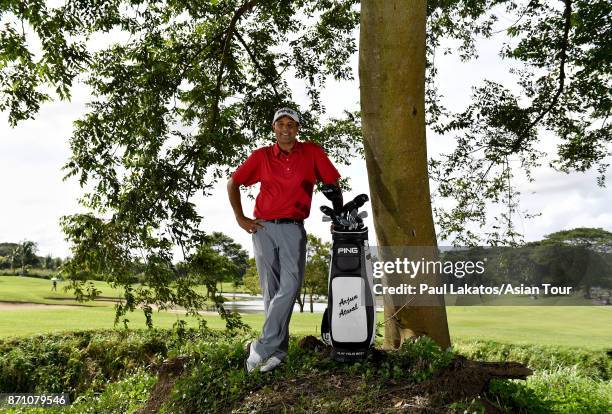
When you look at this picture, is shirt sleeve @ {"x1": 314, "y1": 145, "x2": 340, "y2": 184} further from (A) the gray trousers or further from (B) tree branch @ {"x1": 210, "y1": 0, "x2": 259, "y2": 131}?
(B) tree branch @ {"x1": 210, "y1": 0, "x2": 259, "y2": 131}

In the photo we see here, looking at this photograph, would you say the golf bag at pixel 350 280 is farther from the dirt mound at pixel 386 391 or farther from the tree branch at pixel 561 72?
the tree branch at pixel 561 72

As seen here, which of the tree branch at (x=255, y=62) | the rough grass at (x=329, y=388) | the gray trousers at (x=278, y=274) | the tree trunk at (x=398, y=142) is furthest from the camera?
the tree branch at (x=255, y=62)

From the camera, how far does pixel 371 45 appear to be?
22.3ft

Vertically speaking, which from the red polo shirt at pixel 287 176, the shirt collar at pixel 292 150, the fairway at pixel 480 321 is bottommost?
the fairway at pixel 480 321

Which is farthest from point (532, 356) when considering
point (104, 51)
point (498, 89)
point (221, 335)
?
point (104, 51)

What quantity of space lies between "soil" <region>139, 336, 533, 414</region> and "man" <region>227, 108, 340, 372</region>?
396mm

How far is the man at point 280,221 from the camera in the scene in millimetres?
5660

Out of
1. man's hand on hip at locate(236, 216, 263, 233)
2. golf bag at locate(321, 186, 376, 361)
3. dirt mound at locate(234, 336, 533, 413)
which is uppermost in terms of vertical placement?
man's hand on hip at locate(236, 216, 263, 233)

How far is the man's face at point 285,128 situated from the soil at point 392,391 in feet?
7.08

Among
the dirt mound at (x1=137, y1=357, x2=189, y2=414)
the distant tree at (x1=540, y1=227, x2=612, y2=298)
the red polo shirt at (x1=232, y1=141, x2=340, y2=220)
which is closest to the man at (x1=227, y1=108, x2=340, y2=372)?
the red polo shirt at (x1=232, y1=141, x2=340, y2=220)

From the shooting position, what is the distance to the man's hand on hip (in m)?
5.77

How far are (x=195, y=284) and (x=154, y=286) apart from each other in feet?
1.94

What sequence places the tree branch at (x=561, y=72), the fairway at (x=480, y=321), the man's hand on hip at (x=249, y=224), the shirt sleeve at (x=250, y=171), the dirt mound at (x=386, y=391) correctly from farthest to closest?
1. the fairway at (x=480, y=321)
2. the tree branch at (x=561, y=72)
3. the shirt sleeve at (x=250, y=171)
4. the man's hand on hip at (x=249, y=224)
5. the dirt mound at (x=386, y=391)

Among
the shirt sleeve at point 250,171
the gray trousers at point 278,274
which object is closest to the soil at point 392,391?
the gray trousers at point 278,274
